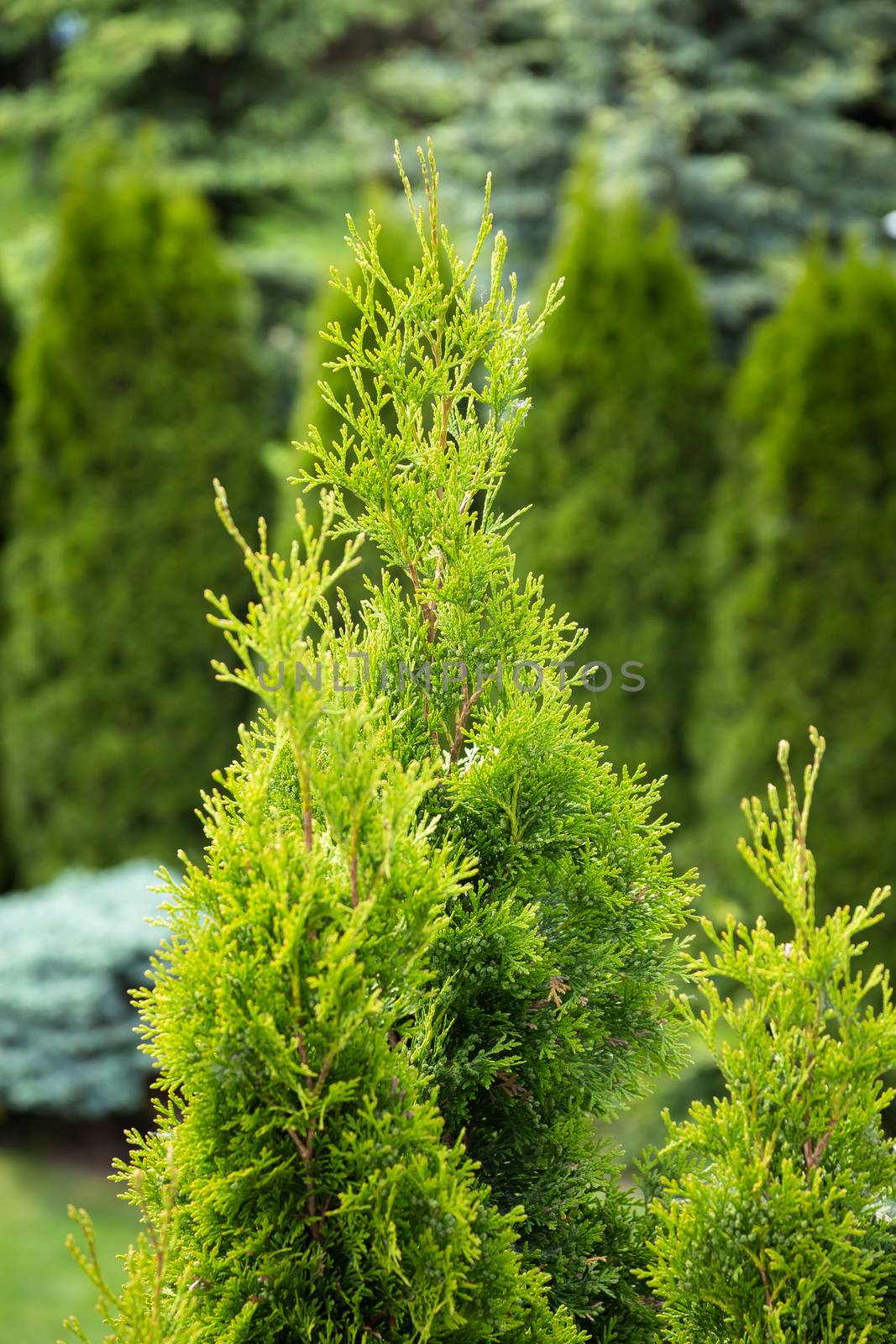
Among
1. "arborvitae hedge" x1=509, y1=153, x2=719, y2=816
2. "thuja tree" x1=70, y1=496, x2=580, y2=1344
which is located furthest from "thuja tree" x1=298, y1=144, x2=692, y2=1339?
"arborvitae hedge" x1=509, y1=153, x2=719, y2=816

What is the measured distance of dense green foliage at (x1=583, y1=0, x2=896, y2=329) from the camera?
13.2m

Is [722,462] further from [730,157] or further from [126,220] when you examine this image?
[730,157]

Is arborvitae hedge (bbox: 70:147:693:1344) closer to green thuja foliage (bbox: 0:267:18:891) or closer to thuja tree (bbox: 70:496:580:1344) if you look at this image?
thuja tree (bbox: 70:496:580:1344)

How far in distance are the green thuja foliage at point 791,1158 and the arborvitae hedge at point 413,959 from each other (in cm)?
18

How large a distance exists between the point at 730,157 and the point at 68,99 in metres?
8.42

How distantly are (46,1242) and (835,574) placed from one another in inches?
174

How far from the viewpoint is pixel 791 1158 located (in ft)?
5.21

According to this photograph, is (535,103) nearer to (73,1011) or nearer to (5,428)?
(5,428)

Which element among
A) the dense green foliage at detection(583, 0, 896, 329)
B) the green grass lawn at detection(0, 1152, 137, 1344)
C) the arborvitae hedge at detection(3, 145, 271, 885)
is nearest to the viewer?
the green grass lawn at detection(0, 1152, 137, 1344)

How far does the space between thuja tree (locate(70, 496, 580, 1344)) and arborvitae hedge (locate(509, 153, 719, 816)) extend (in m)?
4.68

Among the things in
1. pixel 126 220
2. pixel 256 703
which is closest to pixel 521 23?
pixel 126 220

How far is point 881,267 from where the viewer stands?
5809 millimetres

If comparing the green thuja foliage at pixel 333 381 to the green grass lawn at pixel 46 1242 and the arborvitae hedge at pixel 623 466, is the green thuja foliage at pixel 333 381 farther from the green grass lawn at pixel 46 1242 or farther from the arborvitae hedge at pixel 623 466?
the green grass lawn at pixel 46 1242

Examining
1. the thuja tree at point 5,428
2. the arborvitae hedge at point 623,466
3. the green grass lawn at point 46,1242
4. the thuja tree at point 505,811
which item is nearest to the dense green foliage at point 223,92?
the thuja tree at point 5,428
